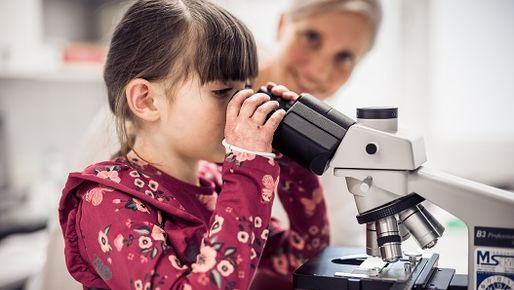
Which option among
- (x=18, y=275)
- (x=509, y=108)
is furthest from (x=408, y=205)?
(x=509, y=108)

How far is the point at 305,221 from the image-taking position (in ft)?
3.93

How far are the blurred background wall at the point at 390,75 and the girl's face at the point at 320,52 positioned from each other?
39.1 inches

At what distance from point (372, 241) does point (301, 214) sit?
1.09ft

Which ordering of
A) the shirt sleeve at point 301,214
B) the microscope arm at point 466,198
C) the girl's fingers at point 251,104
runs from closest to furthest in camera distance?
1. the microscope arm at point 466,198
2. the girl's fingers at point 251,104
3. the shirt sleeve at point 301,214

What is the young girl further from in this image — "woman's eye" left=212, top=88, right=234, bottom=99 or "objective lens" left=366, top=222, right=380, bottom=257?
"objective lens" left=366, top=222, right=380, bottom=257

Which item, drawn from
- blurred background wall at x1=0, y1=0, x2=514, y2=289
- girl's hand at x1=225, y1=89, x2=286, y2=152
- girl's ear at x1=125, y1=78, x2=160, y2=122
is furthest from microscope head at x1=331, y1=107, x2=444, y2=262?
blurred background wall at x1=0, y1=0, x2=514, y2=289

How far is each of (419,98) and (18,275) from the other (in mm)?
1849

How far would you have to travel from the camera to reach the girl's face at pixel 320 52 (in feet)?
5.22

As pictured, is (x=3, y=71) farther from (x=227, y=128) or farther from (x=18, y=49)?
(x=227, y=128)

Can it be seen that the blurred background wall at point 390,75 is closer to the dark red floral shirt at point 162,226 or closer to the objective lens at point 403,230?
the dark red floral shirt at point 162,226

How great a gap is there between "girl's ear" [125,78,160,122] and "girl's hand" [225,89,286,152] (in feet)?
0.50

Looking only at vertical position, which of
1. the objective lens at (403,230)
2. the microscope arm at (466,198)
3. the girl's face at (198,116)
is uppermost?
the girl's face at (198,116)

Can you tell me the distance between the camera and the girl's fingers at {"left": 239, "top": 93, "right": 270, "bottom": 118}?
89cm

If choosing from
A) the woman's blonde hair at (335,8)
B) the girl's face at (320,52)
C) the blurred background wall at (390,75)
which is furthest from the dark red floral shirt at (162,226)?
the blurred background wall at (390,75)
